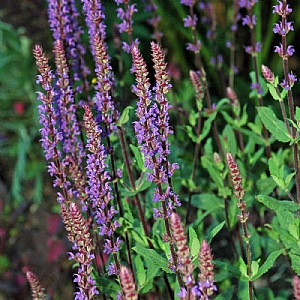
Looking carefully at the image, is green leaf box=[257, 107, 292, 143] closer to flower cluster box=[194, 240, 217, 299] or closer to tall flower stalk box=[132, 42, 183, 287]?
tall flower stalk box=[132, 42, 183, 287]

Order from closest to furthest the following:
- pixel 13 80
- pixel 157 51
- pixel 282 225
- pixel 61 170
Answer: pixel 157 51 → pixel 61 170 → pixel 282 225 → pixel 13 80

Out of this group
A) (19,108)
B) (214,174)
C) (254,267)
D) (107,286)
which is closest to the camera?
(254,267)

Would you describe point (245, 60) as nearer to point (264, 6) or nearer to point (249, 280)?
point (264, 6)

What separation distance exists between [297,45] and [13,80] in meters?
2.24

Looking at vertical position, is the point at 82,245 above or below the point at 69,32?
below

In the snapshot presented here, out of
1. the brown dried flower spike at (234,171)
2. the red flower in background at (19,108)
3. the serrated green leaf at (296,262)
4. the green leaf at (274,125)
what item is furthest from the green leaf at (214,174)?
the red flower in background at (19,108)

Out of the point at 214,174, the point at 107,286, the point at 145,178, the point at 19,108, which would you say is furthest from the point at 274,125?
the point at 19,108

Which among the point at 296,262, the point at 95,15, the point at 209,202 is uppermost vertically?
the point at 95,15

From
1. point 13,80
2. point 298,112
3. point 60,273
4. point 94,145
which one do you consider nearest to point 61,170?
point 94,145

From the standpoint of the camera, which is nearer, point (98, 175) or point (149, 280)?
point (98, 175)

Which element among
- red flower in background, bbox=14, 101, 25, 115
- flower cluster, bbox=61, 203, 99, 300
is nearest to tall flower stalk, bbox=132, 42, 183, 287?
flower cluster, bbox=61, 203, 99, 300

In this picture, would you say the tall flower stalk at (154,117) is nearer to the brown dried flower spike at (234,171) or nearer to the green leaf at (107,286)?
the brown dried flower spike at (234,171)

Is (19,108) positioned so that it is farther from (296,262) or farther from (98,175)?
(296,262)

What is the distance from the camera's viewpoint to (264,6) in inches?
159
